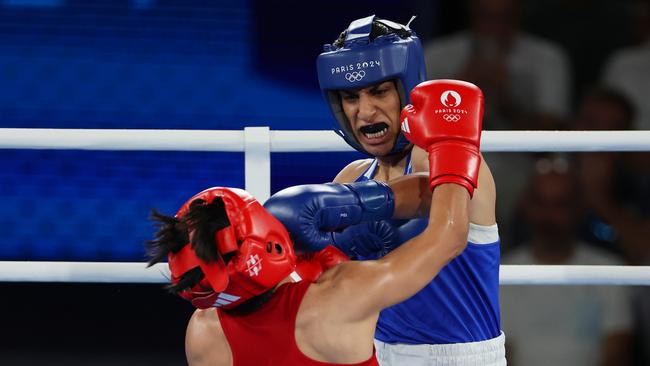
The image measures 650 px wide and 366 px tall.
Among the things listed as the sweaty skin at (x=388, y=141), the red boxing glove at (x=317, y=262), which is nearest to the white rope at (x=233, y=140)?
the sweaty skin at (x=388, y=141)

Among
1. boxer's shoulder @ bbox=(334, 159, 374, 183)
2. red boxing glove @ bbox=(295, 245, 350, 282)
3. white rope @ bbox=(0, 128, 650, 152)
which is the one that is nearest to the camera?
red boxing glove @ bbox=(295, 245, 350, 282)

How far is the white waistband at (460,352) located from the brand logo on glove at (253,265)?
0.56 meters

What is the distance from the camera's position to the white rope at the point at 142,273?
8.66 ft

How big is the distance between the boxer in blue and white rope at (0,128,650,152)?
0.48 m

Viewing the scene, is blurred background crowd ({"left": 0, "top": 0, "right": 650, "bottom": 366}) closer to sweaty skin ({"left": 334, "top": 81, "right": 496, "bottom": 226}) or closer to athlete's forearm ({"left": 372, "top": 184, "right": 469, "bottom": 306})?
sweaty skin ({"left": 334, "top": 81, "right": 496, "bottom": 226})

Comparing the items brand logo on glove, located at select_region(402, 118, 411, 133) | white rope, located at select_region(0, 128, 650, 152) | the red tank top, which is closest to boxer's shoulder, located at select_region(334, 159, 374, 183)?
white rope, located at select_region(0, 128, 650, 152)

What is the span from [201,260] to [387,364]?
2.24ft

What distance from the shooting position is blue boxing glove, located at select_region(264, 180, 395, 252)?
1729 mm

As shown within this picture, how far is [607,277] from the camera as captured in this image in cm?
268

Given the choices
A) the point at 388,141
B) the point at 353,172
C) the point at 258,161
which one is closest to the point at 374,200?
the point at 388,141

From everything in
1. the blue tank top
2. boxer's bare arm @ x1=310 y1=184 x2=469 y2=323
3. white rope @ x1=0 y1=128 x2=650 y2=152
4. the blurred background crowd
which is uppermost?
boxer's bare arm @ x1=310 y1=184 x2=469 y2=323

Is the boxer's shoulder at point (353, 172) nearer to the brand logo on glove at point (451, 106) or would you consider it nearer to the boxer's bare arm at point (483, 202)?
the boxer's bare arm at point (483, 202)

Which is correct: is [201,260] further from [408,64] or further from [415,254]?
[408,64]

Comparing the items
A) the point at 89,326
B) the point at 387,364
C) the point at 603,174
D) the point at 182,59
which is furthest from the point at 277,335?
the point at 182,59
